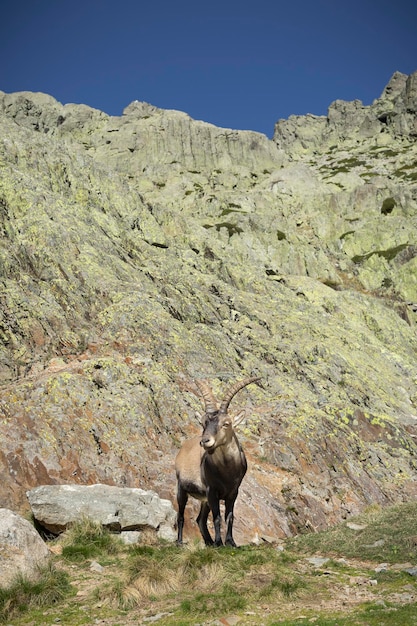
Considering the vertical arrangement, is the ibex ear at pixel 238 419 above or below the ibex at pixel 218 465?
above

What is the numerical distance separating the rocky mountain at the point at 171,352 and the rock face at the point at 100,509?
367 centimetres

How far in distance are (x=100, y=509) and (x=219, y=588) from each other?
20.5 ft

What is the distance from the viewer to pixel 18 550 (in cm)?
1076

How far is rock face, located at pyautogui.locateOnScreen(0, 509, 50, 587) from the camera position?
10.2 m

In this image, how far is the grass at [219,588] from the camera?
8625mm

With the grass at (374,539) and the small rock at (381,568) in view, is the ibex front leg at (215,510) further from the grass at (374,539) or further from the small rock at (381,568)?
the small rock at (381,568)

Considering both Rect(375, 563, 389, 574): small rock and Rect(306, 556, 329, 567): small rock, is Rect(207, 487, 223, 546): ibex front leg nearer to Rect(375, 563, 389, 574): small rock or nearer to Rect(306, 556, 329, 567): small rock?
Rect(306, 556, 329, 567): small rock

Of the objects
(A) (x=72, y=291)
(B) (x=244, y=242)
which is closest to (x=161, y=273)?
(A) (x=72, y=291)

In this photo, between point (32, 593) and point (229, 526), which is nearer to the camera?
point (32, 593)

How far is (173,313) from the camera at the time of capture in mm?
32719

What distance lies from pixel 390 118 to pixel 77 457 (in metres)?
198

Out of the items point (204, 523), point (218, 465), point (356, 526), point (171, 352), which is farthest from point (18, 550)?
point (171, 352)

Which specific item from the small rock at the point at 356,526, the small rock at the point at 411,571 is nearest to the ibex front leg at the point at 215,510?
the small rock at the point at 356,526

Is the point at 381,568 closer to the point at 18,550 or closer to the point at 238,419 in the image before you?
the point at 238,419
